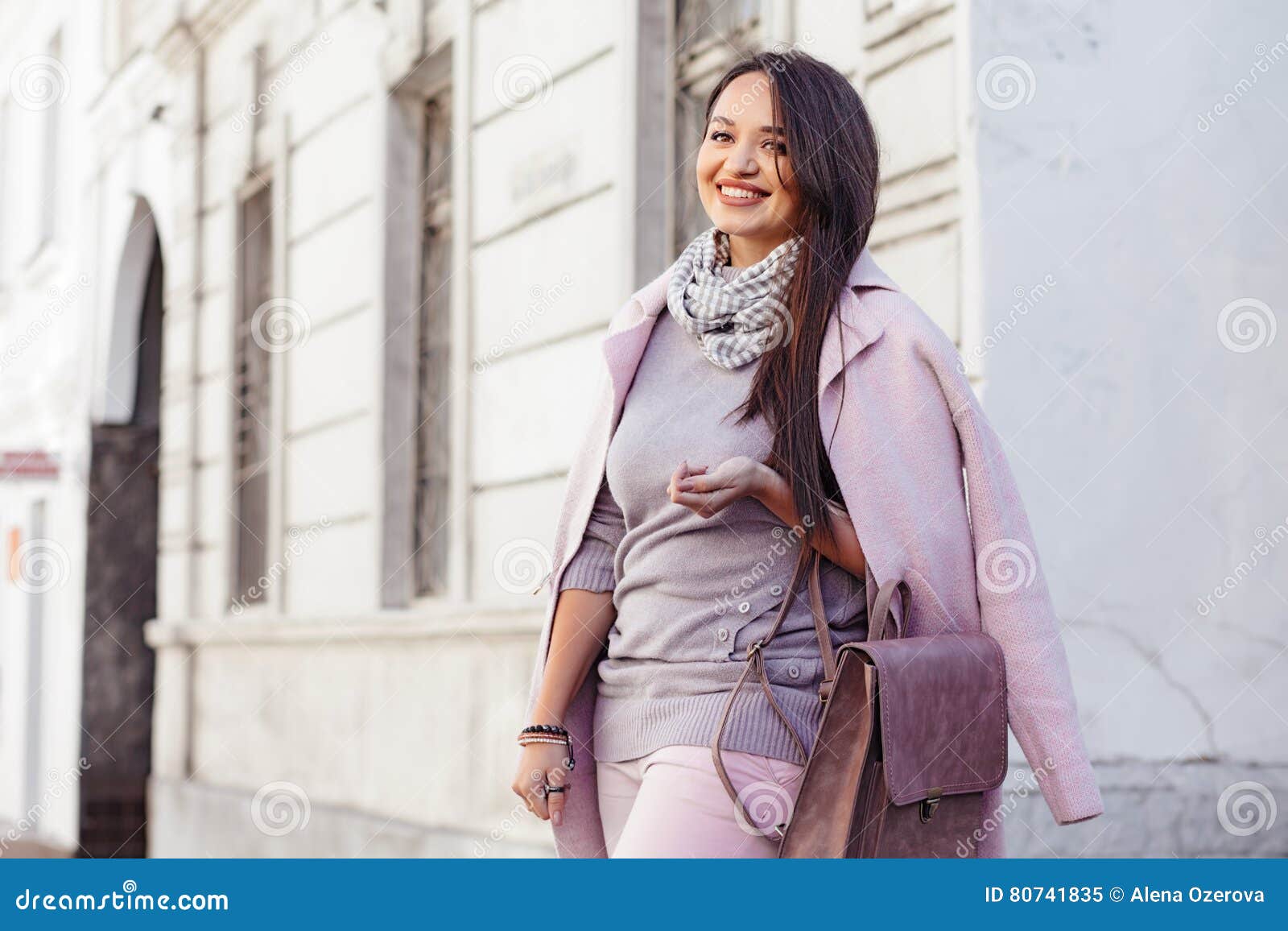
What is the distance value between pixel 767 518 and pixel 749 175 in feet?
1.78

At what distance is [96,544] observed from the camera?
489 inches

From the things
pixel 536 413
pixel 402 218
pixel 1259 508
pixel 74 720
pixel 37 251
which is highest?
pixel 37 251

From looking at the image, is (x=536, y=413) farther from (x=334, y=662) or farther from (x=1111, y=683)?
(x=1111, y=683)

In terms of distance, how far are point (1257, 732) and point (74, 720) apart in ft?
30.3

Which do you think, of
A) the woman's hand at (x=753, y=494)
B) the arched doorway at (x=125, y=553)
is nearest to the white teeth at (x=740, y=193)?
the woman's hand at (x=753, y=494)

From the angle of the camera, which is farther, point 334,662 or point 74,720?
point 74,720

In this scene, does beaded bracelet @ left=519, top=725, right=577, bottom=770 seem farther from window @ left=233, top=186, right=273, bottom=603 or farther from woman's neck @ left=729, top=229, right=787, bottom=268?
window @ left=233, top=186, right=273, bottom=603

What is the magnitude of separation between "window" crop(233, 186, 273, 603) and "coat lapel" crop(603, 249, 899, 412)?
285 inches

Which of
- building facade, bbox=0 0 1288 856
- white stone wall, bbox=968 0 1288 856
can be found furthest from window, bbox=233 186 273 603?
white stone wall, bbox=968 0 1288 856

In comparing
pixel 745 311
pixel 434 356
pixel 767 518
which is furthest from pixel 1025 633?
pixel 434 356

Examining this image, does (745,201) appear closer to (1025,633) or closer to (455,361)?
(1025,633)

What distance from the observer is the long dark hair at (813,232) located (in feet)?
8.87

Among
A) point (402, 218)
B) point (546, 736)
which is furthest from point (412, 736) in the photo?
point (546, 736)

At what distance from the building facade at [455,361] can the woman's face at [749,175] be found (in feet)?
6.14
